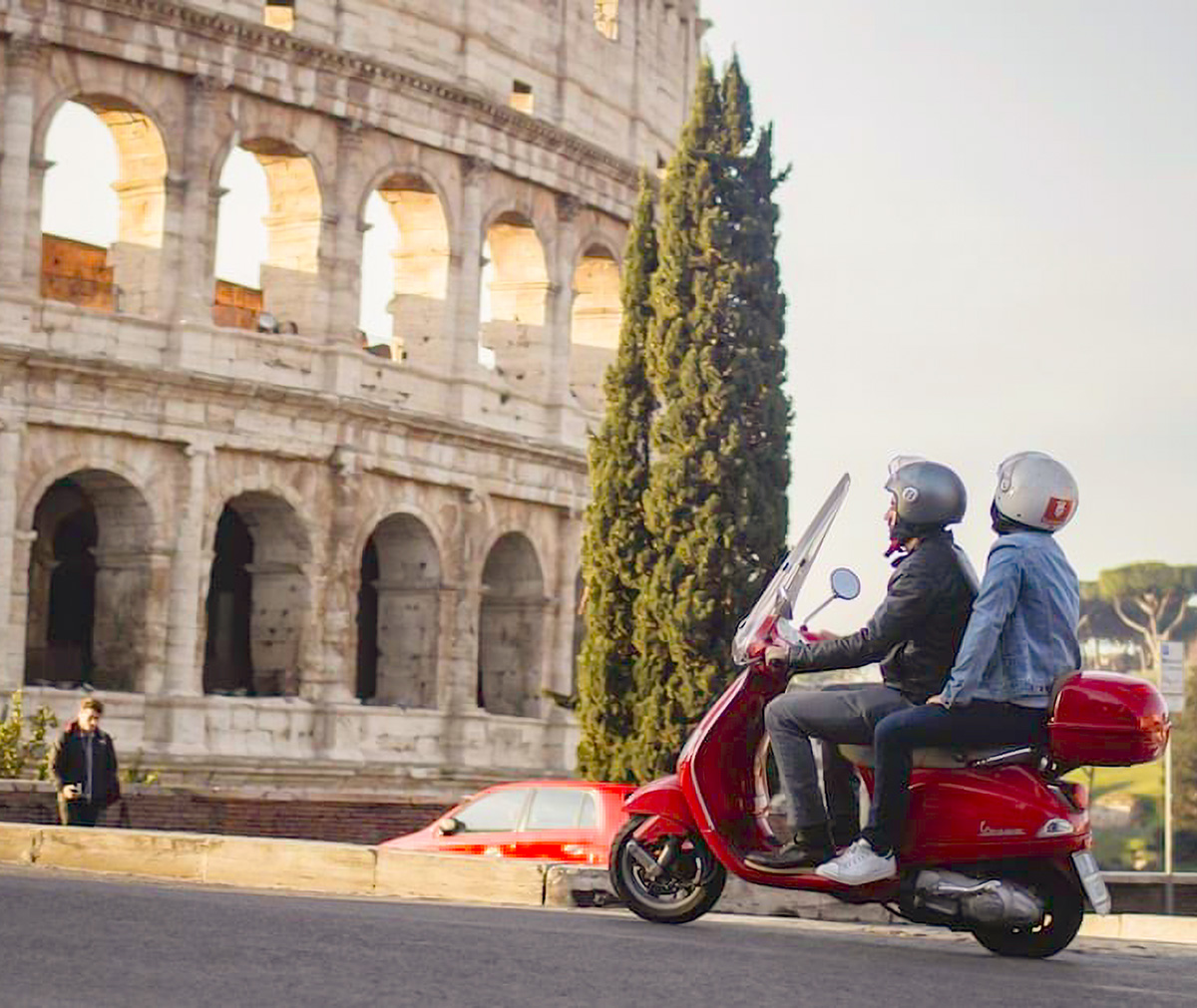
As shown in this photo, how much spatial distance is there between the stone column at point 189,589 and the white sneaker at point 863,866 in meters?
21.3

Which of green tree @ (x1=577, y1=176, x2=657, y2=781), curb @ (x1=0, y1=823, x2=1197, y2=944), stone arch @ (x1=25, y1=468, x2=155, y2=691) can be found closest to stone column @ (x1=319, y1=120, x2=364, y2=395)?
stone arch @ (x1=25, y1=468, x2=155, y2=691)

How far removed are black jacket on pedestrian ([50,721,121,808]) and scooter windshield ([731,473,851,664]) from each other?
9251mm

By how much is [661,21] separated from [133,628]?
49.8 feet

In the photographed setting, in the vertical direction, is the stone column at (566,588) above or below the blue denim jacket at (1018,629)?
above

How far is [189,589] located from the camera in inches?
1148

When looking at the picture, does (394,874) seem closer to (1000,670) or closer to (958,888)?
(958,888)

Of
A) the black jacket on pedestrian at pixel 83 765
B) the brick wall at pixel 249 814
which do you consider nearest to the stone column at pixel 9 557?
the brick wall at pixel 249 814

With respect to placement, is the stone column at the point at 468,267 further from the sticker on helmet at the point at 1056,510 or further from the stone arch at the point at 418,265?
the sticker on helmet at the point at 1056,510

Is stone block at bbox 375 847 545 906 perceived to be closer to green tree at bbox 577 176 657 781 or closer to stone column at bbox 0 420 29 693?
green tree at bbox 577 176 657 781

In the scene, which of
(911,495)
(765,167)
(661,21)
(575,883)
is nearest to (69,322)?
(765,167)

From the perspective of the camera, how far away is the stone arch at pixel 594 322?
3759cm

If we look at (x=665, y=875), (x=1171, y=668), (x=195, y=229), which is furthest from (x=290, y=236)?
(x=665, y=875)

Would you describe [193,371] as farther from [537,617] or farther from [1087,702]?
[1087,702]

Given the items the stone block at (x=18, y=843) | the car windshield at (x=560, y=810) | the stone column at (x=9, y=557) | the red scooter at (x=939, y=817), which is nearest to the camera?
the red scooter at (x=939, y=817)
